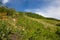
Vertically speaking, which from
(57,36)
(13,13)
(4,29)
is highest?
(13,13)

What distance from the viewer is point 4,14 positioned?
25109 millimetres

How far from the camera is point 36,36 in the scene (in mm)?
25016

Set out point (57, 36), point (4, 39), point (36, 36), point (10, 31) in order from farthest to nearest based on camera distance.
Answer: point (57, 36)
point (36, 36)
point (10, 31)
point (4, 39)

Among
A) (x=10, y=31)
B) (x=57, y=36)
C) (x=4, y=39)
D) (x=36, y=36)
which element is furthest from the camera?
(x=57, y=36)

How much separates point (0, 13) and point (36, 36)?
526 centimetres

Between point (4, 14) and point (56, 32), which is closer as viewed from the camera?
point (4, 14)

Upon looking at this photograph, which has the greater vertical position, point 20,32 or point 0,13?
point 0,13

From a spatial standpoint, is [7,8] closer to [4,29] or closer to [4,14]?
[4,14]

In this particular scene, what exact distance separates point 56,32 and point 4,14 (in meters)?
11.3

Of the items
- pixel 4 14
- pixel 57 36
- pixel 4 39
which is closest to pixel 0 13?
pixel 4 14

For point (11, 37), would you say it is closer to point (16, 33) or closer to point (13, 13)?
point (16, 33)

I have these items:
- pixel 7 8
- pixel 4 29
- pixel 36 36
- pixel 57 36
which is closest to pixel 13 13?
pixel 7 8

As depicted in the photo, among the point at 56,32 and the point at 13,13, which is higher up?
the point at 13,13

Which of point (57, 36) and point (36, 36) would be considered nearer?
point (36, 36)
